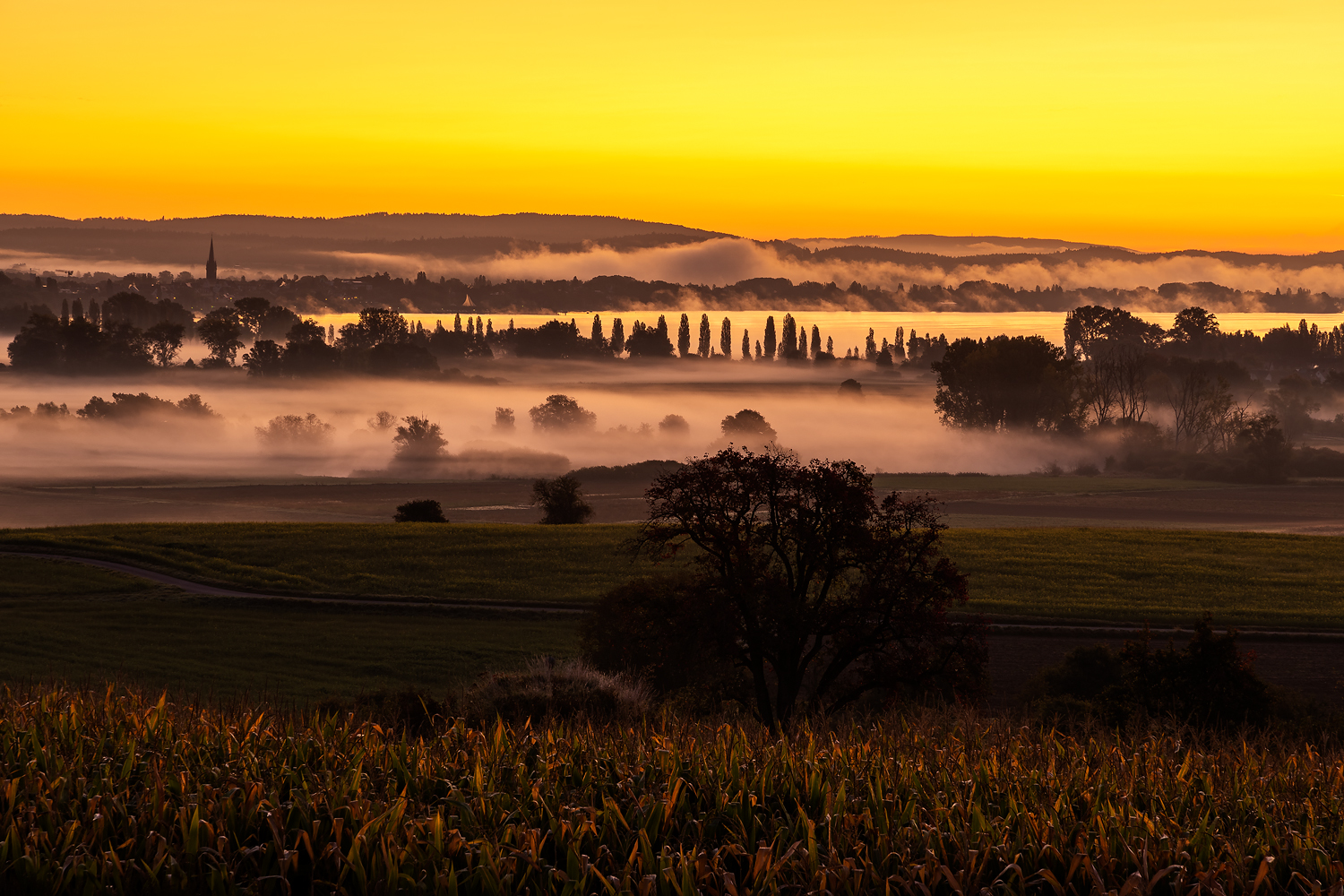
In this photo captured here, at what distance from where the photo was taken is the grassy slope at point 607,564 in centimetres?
6131

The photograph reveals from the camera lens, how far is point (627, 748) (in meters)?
14.6

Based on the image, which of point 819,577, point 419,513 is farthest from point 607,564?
point 819,577

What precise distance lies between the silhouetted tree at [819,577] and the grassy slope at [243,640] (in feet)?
34.3

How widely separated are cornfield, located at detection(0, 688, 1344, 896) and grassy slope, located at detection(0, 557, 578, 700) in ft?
76.1

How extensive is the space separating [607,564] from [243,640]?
26192mm

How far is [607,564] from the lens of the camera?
71.4 metres

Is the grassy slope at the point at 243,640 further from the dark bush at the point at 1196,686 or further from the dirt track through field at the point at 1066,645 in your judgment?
the dark bush at the point at 1196,686

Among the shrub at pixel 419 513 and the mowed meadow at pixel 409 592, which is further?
the shrub at pixel 419 513

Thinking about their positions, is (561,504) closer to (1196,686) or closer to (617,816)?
(1196,686)

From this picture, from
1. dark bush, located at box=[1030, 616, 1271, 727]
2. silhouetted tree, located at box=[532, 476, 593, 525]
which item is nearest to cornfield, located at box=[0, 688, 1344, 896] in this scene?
dark bush, located at box=[1030, 616, 1271, 727]

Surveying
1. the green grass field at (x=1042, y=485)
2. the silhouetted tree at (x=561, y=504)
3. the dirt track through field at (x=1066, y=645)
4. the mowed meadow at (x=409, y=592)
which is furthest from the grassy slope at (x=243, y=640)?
the green grass field at (x=1042, y=485)

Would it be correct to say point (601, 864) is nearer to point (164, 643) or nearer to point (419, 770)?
point (419, 770)

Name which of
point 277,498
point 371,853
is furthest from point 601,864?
point 277,498

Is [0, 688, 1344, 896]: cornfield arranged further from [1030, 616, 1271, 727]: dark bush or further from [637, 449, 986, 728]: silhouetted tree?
[637, 449, 986, 728]: silhouetted tree
